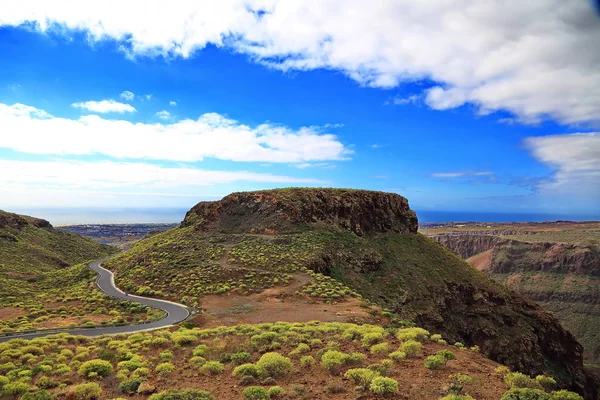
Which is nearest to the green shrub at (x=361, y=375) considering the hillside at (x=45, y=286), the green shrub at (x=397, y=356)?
the green shrub at (x=397, y=356)

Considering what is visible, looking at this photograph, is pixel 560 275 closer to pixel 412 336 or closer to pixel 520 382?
pixel 412 336

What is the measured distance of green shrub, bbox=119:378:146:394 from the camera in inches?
531

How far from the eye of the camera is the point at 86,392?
43.3ft

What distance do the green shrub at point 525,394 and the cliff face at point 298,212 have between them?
1843 inches

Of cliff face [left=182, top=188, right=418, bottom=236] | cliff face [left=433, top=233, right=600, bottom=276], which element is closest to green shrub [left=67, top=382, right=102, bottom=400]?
cliff face [left=182, top=188, right=418, bottom=236]

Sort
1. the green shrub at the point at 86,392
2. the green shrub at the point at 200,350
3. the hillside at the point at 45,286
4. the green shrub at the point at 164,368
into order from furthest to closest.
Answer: the hillside at the point at 45,286, the green shrub at the point at 200,350, the green shrub at the point at 164,368, the green shrub at the point at 86,392

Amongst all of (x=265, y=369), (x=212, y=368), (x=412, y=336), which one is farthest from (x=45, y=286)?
(x=412, y=336)

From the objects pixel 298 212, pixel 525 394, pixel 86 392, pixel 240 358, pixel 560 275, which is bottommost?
pixel 560 275

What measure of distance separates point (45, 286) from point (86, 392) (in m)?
44.8

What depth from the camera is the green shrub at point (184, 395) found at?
40.2 feet

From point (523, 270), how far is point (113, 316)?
146 meters

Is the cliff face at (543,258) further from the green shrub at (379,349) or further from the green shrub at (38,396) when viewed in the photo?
the green shrub at (38,396)

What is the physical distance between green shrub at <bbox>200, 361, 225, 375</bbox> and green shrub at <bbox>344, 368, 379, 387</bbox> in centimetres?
520

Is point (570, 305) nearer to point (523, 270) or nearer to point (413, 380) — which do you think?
point (523, 270)
